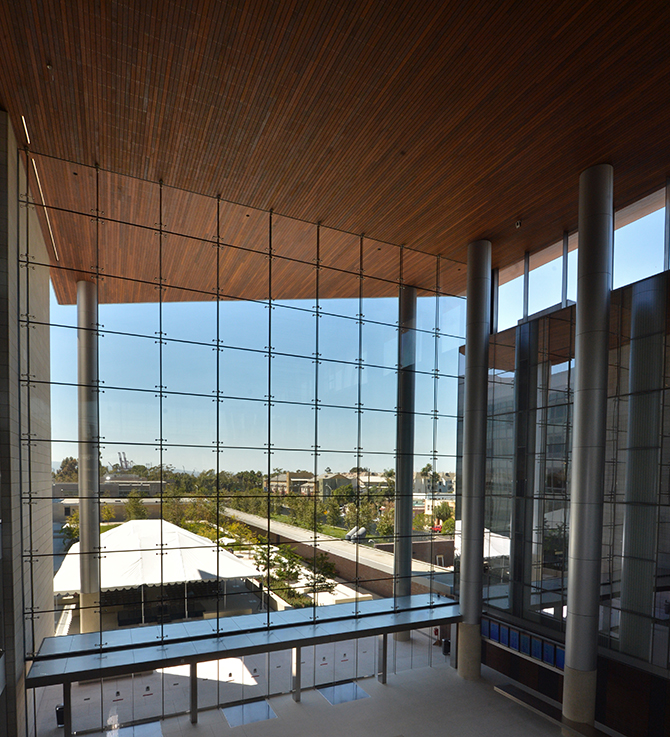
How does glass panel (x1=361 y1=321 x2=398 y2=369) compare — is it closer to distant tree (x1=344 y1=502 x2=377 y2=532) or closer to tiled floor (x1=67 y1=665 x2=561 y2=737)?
distant tree (x1=344 y1=502 x2=377 y2=532)

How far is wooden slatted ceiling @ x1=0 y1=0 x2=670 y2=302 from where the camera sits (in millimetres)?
7422

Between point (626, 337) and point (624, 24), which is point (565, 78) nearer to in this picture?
point (624, 24)

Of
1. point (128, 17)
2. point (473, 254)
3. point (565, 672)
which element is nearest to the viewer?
point (128, 17)

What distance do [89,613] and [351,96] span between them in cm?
1176

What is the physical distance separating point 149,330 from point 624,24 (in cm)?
1060

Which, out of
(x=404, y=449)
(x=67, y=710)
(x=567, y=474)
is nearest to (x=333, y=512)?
(x=404, y=449)

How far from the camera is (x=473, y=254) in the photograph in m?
15.0

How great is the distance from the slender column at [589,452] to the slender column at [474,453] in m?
3.30

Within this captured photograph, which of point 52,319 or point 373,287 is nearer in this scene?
point 52,319

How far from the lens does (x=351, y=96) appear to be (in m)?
8.98

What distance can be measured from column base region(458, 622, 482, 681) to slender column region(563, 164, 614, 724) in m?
3.10

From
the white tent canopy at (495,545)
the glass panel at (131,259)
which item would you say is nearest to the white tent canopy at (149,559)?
the glass panel at (131,259)

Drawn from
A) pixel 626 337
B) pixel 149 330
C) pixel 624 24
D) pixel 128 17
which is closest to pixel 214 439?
pixel 149 330

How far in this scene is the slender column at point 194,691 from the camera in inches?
453
